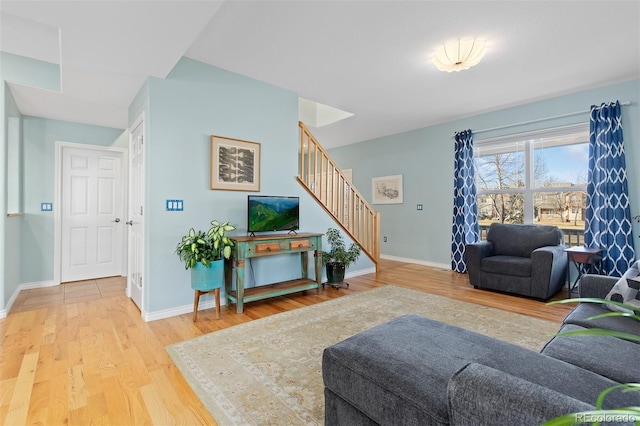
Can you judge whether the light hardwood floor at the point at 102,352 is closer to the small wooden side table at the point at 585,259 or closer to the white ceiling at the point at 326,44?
the small wooden side table at the point at 585,259

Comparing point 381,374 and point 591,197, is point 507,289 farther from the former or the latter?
point 381,374

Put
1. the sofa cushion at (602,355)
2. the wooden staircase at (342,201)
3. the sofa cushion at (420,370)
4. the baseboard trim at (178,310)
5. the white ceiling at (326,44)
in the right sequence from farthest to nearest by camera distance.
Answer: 1. the wooden staircase at (342,201)
2. the baseboard trim at (178,310)
3. the white ceiling at (326,44)
4. the sofa cushion at (602,355)
5. the sofa cushion at (420,370)

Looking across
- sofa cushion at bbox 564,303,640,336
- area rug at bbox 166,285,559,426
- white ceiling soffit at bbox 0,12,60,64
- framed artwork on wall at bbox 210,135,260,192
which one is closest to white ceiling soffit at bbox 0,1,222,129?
white ceiling soffit at bbox 0,12,60,64

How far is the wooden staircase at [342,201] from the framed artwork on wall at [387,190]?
138 cm

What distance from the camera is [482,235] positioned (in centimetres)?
525

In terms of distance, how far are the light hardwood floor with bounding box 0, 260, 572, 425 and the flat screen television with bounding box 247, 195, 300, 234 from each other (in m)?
0.86

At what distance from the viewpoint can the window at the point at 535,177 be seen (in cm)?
417

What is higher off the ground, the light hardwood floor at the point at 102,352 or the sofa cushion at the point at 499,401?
the sofa cushion at the point at 499,401

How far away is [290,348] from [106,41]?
2.70 meters

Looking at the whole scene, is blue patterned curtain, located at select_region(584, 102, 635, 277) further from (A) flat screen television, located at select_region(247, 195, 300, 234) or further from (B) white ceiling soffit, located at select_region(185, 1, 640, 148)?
(A) flat screen television, located at select_region(247, 195, 300, 234)

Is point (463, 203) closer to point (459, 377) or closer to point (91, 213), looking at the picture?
point (459, 377)

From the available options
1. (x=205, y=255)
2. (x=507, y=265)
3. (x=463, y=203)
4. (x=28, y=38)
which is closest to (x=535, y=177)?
(x=463, y=203)

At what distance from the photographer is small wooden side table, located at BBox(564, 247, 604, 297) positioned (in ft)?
11.4

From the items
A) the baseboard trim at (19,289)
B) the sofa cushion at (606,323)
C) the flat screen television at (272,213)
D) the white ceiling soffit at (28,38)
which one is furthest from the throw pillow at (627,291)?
the baseboard trim at (19,289)
